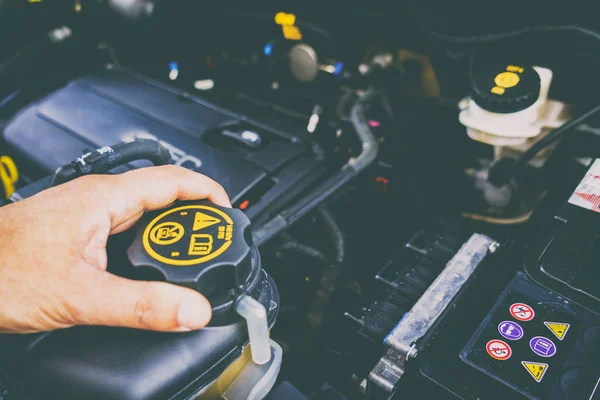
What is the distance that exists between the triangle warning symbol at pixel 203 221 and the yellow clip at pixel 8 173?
973 mm

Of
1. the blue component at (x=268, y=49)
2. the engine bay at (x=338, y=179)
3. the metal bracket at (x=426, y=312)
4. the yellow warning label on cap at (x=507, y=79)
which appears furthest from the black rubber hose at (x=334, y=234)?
the blue component at (x=268, y=49)

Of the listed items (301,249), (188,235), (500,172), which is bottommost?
(301,249)

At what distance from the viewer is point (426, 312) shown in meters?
0.70

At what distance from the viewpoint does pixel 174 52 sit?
1.59 meters

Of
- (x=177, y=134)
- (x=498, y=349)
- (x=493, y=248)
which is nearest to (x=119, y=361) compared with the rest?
(x=498, y=349)

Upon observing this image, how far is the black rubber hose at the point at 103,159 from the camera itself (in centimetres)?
74

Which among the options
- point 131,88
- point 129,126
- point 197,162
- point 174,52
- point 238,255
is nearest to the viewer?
point 238,255

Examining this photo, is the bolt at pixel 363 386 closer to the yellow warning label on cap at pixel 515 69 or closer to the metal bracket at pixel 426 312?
the metal bracket at pixel 426 312

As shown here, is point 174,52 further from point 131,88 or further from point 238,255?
point 238,255

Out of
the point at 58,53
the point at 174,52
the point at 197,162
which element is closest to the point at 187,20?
the point at 174,52

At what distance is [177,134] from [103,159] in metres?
0.47

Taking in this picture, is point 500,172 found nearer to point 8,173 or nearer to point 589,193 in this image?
point 589,193

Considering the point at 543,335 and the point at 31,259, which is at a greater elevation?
the point at 31,259

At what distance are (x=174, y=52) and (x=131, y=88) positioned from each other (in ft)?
0.81
